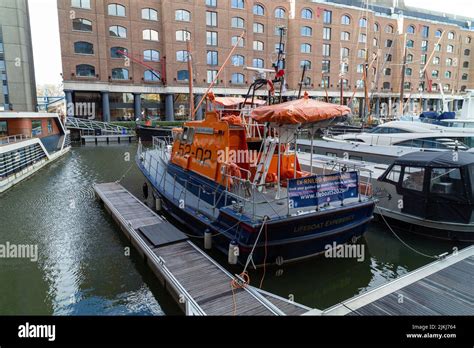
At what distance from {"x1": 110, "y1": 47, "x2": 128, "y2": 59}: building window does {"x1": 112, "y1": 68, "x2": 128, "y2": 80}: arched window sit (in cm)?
167

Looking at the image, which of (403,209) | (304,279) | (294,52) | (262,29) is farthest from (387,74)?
(304,279)

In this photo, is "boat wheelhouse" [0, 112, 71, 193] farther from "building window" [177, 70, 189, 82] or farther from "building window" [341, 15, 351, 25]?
"building window" [341, 15, 351, 25]

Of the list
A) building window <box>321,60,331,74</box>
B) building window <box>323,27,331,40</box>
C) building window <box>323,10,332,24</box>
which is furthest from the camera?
building window <box>321,60,331,74</box>

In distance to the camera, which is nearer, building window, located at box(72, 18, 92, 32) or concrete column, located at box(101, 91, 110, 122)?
building window, located at box(72, 18, 92, 32)

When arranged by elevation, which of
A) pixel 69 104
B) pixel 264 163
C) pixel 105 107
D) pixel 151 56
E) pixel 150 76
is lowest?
pixel 264 163

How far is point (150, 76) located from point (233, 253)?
42216 millimetres

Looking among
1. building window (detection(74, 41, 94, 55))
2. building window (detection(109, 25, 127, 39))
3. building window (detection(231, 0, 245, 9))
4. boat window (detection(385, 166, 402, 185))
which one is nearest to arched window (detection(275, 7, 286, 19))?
building window (detection(231, 0, 245, 9))

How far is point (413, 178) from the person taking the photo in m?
10.6

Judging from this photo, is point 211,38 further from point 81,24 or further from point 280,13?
point 81,24

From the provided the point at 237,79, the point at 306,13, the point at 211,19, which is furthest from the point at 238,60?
the point at 306,13

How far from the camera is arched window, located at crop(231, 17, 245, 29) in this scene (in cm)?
4709

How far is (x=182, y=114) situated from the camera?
161 ft

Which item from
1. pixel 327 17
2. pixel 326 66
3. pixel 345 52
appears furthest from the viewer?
pixel 345 52

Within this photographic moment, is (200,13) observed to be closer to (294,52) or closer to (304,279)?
(294,52)
